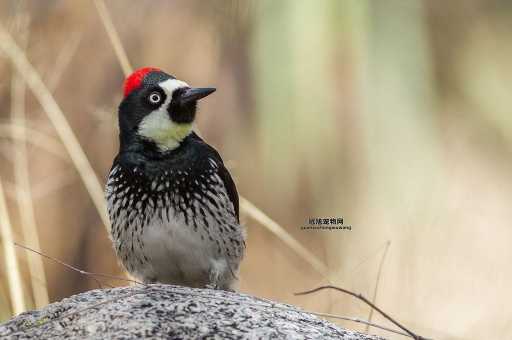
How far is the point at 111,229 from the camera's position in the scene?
361 centimetres

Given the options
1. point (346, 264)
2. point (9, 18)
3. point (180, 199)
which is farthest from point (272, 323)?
point (9, 18)

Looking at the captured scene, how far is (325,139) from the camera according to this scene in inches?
179

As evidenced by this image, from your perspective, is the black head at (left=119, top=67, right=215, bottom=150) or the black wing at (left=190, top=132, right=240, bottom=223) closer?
the black head at (left=119, top=67, right=215, bottom=150)

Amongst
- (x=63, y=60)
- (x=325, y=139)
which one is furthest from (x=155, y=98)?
(x=63, y=60)

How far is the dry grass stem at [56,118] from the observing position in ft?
14.0

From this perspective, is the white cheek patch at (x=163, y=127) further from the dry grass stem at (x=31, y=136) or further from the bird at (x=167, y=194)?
the dry grass stem at (x=31, y=136)

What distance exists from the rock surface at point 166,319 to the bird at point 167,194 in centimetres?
52

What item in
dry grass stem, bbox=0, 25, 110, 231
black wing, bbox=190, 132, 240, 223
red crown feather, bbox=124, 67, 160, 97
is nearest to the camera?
red crown feather, bbox=124, 67, 160, 97

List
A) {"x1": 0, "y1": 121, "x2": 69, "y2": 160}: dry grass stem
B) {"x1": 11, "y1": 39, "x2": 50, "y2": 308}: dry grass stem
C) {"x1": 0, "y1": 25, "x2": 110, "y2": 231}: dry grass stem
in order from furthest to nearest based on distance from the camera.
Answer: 1. {"x1": 0, "y1": 121, "x2": 69, "y2": 160}: dry grass stem
2. {"x1": 11, "y1": 39, "x2": 50, "y2": 308}: dry grass stem
3. {"x1": 0, "y1": 25, "x2": 110, "y2": 231}: dry grass stem

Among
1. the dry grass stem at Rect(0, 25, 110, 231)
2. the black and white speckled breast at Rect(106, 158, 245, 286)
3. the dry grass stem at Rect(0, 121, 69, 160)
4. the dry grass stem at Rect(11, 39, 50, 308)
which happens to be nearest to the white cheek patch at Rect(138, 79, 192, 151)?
the black and white speckled breast at Rect(106, 158, 245, 286)

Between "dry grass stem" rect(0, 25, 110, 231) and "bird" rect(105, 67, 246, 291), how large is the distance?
683 millimetres

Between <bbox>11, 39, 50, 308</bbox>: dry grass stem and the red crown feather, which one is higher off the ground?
the red crown feather

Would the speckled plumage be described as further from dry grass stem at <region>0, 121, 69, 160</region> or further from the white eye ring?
dry grass stem at <region>0, 121, 69, 160</region>

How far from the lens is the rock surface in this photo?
2598mm
